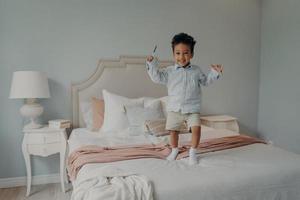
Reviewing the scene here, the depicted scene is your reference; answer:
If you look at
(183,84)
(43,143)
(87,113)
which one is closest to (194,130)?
(183,84)

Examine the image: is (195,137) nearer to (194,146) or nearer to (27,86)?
(194,146)

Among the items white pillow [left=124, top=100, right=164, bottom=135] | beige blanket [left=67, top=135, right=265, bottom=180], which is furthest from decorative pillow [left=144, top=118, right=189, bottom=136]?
beige blanket [left=67, top=135, right=265, bottom=180]

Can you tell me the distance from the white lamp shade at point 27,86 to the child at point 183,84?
137 centimetres

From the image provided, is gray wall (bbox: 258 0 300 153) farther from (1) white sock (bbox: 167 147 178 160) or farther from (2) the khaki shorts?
(1) white sock (bbox: 167 147 178 160)

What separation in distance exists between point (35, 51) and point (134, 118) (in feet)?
4.49

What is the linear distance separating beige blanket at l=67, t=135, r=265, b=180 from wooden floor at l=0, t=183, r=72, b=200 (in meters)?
0.85

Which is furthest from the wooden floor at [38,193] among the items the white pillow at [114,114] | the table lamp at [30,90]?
the white pillow at [114,114]

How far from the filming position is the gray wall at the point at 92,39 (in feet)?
9.75

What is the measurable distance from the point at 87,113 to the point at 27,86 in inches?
27.3

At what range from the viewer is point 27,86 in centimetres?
270

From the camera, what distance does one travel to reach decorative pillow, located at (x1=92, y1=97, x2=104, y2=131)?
2.90 metres

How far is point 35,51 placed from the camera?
9.89 ft

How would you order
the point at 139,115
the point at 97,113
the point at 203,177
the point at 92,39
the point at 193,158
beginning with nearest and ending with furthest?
the point at 203,177 < the point at 193,158 < the point at 139,115 < the point at 97,113 < the point at 92,39

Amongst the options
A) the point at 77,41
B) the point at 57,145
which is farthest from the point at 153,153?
the point at 77,41
